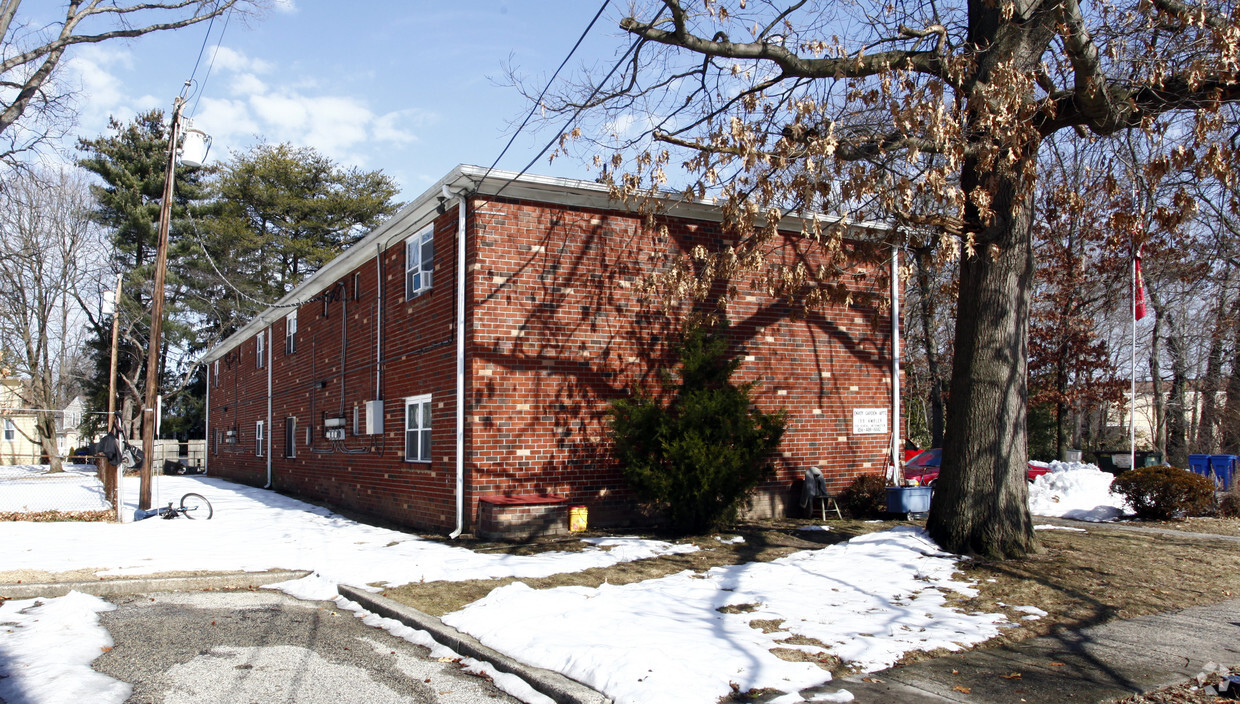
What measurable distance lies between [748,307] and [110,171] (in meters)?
40.9

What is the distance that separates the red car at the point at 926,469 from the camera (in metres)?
20.8

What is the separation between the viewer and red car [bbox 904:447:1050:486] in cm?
2077

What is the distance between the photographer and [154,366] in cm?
1611

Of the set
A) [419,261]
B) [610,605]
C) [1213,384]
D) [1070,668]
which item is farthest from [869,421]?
[1213,384]

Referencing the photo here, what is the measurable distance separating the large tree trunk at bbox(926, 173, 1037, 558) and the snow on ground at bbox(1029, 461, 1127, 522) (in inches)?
253

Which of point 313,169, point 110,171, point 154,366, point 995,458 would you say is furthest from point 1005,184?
point 110,171

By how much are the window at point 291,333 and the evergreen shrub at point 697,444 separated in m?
12.9

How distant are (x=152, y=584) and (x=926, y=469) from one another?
17.8m

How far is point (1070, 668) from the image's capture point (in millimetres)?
5969

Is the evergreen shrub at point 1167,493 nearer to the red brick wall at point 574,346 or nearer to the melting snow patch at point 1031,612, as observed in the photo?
the red brick wall at point 574,346

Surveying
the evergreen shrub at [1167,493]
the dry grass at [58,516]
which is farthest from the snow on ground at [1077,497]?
the dry grass at [58,516]

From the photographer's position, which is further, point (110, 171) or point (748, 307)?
point (110, 171)

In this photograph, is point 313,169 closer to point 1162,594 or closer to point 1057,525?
point 1057,525

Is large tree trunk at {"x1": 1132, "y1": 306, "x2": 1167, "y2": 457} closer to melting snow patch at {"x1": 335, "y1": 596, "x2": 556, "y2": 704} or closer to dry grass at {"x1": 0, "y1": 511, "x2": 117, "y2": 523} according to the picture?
melting snow patch at {"x1": 335, "y1": 596, "x2": 556, "y2": 704}
